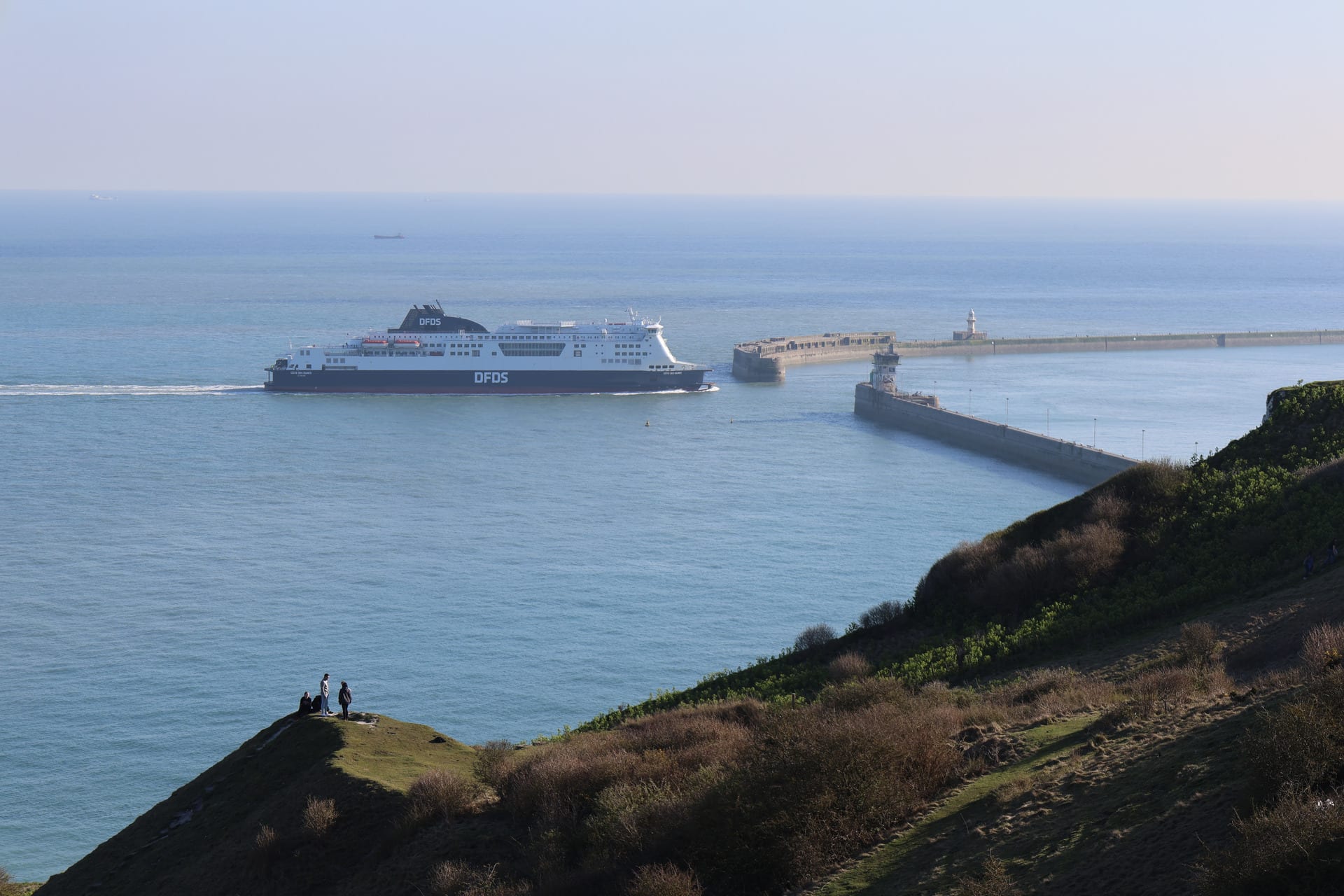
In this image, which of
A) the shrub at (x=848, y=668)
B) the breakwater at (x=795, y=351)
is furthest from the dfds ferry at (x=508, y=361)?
the shrub at (x=848, y=668)

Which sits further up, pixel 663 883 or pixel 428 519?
pixel 663 883

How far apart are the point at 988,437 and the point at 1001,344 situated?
31860 mm

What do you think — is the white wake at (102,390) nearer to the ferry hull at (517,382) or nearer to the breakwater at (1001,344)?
the ferry hull at (517,382)

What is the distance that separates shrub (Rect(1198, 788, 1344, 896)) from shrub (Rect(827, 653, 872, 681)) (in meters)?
9.83

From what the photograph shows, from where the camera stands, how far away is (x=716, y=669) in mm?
27109

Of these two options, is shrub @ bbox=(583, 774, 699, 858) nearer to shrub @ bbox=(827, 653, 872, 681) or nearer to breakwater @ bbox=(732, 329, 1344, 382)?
shrub @ bbox=(827, 653, 872, 681)

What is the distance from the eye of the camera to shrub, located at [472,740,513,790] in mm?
13953

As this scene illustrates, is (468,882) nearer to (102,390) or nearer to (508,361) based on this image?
(102,390)

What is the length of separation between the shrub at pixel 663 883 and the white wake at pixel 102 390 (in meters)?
55.8

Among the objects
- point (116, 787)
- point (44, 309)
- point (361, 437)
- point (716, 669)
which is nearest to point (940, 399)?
point (361, 437)

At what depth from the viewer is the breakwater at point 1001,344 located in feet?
262

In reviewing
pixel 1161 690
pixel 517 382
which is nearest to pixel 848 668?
pixel 1161 690

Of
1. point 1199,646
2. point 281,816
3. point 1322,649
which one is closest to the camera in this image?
point 1322,649

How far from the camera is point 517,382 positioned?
230 feet
